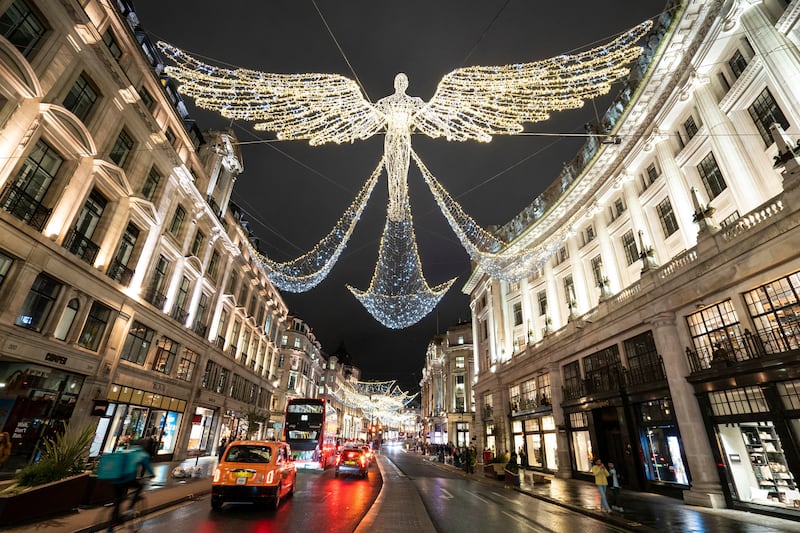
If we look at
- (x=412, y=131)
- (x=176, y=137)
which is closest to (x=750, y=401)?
(x=412, y=131)

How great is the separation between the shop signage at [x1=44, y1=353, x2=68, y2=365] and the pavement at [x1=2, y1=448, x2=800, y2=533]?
20.8 feet

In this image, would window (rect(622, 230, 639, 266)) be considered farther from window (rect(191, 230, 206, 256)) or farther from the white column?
window (rect(191, 230, 206, 256))

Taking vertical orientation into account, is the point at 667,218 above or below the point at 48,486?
above

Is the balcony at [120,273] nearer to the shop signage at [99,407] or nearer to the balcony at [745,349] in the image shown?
the shop signage at [99,407]

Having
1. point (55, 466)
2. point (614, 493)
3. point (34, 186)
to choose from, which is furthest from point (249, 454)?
point (614, 493)

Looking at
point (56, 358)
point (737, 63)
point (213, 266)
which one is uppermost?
point (737, 63)

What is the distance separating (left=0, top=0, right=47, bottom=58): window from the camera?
1314 cm

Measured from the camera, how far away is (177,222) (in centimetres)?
2533

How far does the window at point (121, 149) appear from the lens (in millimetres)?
18891

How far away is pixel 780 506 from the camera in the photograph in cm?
1166

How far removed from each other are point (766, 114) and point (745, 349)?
9.14 metres

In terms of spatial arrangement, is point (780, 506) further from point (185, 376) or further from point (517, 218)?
point (185, 376)

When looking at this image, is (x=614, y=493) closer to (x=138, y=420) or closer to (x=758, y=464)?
(x=758, y=464)

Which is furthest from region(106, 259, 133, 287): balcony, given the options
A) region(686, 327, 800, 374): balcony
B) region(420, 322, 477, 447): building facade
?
region(420, 322, 477, 447): building facade
